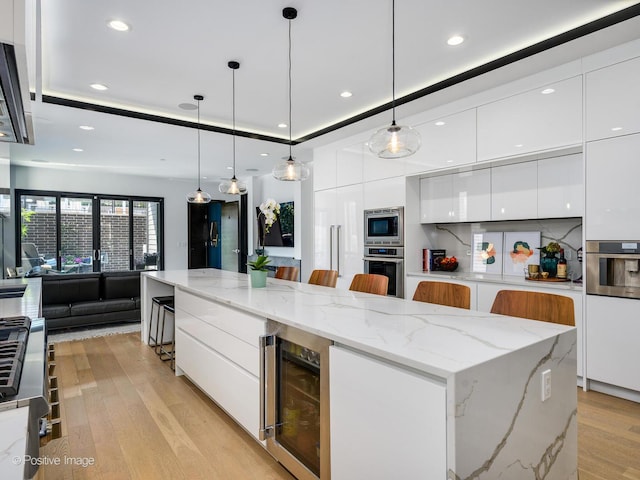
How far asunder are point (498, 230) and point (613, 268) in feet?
4.22

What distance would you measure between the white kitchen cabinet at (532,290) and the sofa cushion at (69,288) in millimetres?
4948

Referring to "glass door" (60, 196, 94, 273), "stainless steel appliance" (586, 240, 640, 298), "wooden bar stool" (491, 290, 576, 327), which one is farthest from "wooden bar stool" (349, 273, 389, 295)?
"glass door" (60, 196, 94, 273)

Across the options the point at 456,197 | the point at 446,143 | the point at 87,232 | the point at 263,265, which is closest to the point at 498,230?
the point at 456,197

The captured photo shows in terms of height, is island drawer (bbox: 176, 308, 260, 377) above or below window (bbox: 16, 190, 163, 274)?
below

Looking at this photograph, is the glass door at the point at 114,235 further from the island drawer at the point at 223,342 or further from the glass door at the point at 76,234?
the island drawer at the point at 223,342

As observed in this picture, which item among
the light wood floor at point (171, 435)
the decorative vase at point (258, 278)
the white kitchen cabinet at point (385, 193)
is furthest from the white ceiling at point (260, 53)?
the light wood floor at point (171, 435)

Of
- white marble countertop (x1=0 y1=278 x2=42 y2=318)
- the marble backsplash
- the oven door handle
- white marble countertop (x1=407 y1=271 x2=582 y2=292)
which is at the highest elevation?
the marble backsplash

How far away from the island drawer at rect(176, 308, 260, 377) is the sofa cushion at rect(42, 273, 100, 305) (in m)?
2.64

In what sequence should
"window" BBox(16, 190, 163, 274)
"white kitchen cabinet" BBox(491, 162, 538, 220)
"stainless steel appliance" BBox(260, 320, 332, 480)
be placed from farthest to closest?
1. "window" BBox(16, 190, 163, 274)
2. "white kitchen cabinet" BBox(491, 162, 538, 220)
3. "stainless steel appliance" BBox(260, 320, 332, 480)

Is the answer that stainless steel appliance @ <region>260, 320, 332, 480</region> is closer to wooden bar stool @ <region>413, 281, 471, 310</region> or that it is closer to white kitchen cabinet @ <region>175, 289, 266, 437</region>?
white kitchen cabinet @ <region>175, 289, 266, 437</region>

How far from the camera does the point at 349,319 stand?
72.3 inches

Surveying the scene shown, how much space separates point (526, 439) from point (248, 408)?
4.83 ft

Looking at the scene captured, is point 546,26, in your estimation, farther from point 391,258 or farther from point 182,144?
point 182,144

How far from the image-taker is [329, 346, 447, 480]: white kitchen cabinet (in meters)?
1.17
